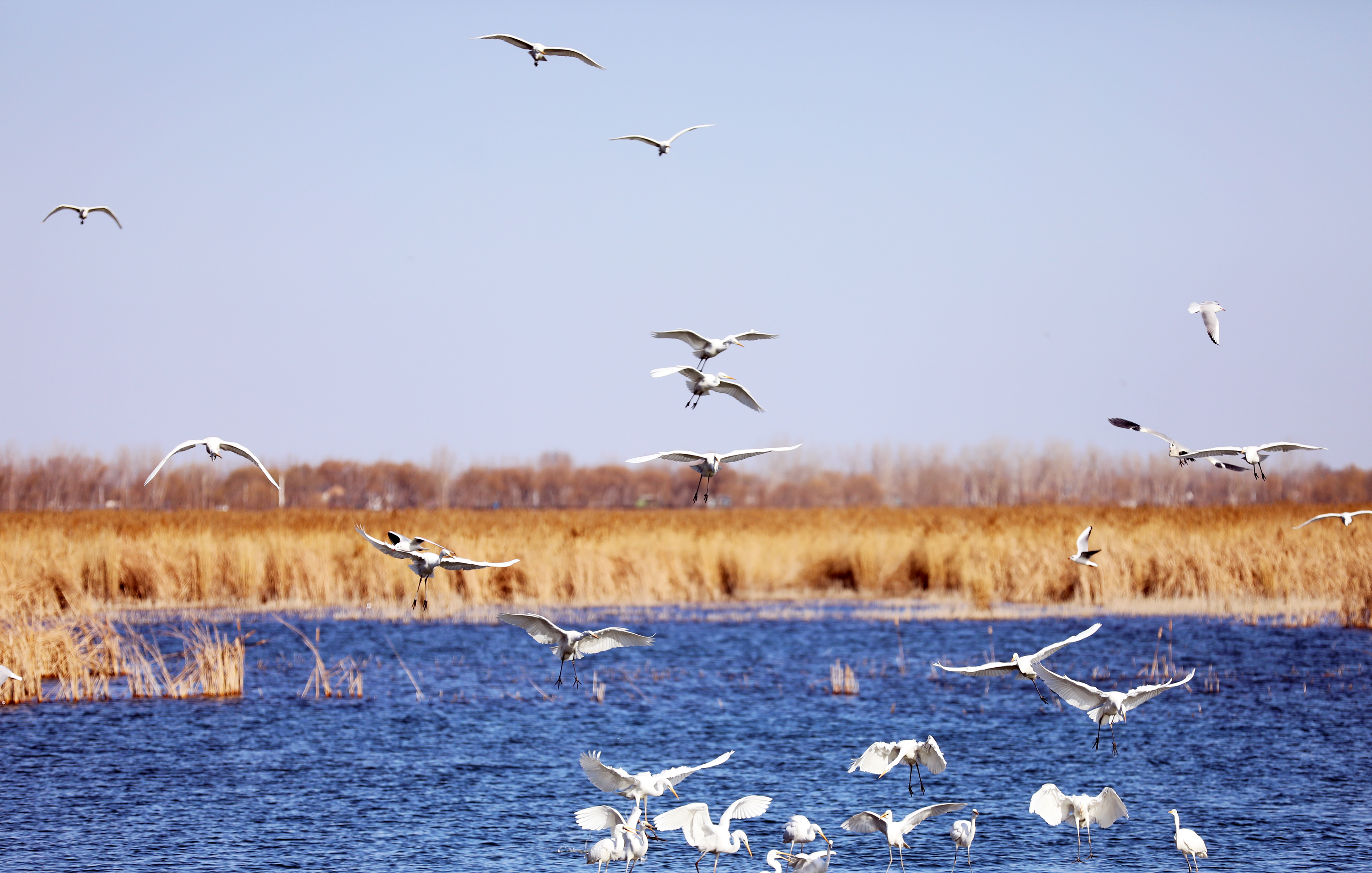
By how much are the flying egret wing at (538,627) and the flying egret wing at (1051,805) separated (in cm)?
401

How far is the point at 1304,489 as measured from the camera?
67.3 meters

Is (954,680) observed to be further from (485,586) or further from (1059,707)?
(485,586)

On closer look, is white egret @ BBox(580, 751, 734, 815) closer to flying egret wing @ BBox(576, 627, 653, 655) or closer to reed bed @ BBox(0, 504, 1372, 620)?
flying egret wing @ BBox(576, 627, 653, 655)

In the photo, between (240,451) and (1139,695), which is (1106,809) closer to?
(1139,695)

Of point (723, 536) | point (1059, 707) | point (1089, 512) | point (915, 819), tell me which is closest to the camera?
point (915, 819)

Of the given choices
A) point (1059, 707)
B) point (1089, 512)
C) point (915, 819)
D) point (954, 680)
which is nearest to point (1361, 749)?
point (1059, 707)

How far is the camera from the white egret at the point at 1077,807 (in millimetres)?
10422

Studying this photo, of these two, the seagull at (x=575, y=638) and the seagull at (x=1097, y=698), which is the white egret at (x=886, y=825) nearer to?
the seagull at (x=1097, y=698)

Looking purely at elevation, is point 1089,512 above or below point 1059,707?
above

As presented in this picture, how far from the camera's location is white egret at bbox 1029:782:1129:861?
10422 millimetres

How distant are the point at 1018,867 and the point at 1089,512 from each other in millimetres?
28097

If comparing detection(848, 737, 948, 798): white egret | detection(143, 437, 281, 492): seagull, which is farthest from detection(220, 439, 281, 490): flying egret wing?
detection(848, 737, 948, 798): white egret

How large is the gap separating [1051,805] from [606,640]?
3.91 metres

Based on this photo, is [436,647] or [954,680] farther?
[436,647]
